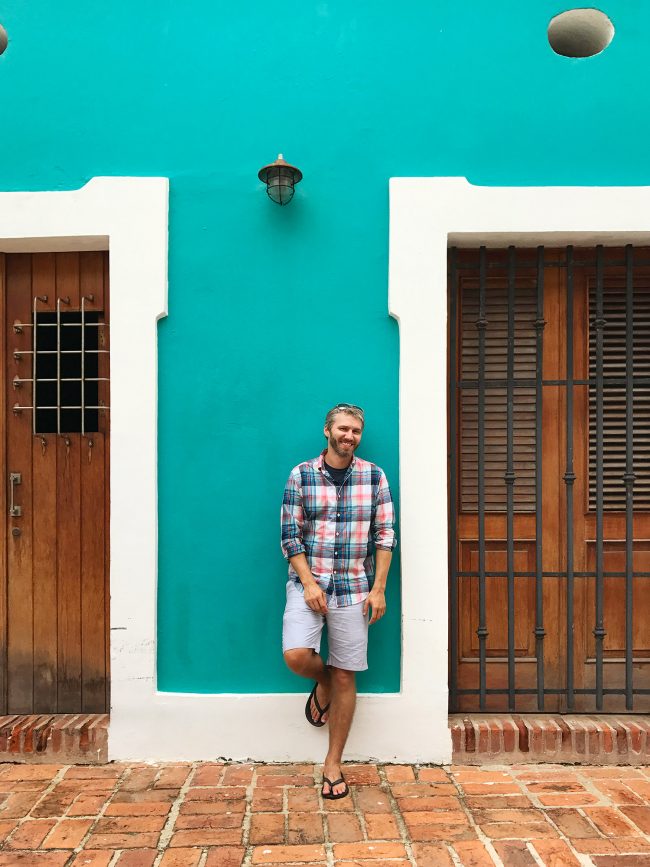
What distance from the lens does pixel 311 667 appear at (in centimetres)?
318

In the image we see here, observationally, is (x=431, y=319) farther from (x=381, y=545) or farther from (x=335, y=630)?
(x=335, y=630)

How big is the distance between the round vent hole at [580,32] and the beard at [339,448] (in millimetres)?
2551

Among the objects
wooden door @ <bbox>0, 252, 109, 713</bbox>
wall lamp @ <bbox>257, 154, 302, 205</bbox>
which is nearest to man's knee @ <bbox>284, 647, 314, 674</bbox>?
wooden door @ <bbox>0, 252, 109, 713</bbox>

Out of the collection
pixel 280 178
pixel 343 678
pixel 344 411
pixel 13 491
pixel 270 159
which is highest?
pixel 270 159

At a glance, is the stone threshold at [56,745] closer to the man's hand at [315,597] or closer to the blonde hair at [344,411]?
the man's hand at [315,597]

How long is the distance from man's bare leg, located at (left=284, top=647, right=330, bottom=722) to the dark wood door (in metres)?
0.78

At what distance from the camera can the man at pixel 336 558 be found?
3164mm

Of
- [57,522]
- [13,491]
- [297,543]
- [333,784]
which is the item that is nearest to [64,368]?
[13,491]

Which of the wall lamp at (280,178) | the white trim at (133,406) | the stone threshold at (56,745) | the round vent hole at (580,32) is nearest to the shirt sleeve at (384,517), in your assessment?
the white trim at (133,406)

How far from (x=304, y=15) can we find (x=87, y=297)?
76.7 inches

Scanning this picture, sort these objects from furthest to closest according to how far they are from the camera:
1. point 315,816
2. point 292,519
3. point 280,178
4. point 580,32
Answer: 1. point 580,32
2. point 280,178
3. point 292,519
4. point 315,816

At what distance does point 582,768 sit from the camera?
3.38 metres

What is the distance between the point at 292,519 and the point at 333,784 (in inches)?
50.3

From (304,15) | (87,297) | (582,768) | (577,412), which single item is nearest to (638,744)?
(582,768)
